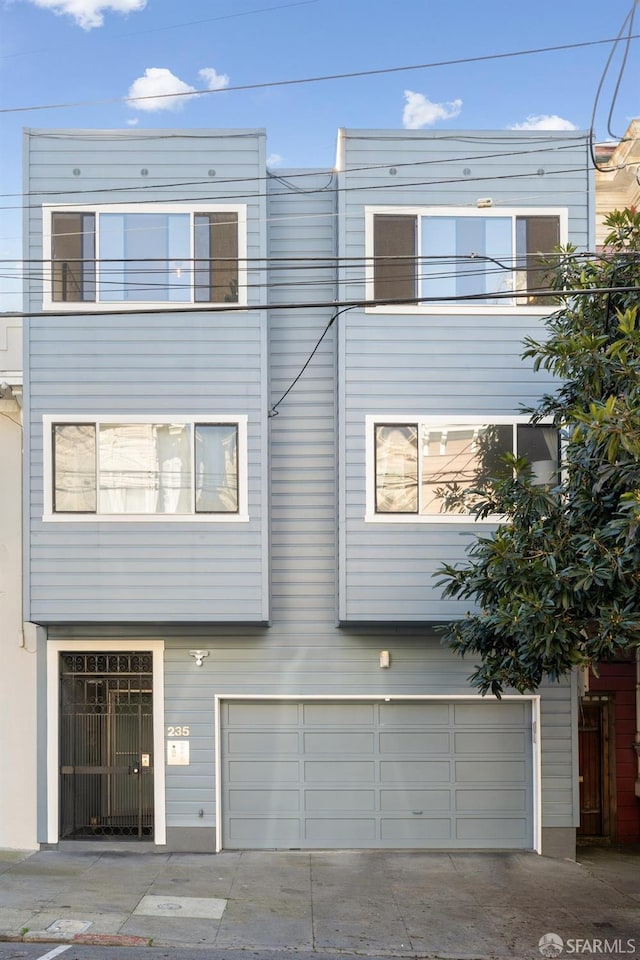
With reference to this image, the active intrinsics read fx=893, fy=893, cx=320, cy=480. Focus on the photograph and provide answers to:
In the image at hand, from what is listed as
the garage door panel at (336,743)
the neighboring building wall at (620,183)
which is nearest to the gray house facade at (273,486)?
the garage door panel at (336,743)

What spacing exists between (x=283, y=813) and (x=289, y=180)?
908 centimetres

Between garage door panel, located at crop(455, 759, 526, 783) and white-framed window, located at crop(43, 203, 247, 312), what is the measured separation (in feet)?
24.0

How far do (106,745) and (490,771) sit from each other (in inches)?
216

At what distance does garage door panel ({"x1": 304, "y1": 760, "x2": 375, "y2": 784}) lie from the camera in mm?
12633

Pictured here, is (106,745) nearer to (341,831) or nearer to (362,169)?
(341,831)

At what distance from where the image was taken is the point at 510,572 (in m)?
9.48

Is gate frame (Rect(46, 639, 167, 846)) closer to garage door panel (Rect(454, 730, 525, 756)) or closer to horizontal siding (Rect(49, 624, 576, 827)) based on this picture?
horizontal siding (Rect(49, 624, 576, 827))

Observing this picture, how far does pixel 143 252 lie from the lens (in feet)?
41.1

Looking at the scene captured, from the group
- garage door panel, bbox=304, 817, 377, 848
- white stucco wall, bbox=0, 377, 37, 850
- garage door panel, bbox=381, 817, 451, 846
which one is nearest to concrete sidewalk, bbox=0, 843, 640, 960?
garage door panel, bbox=304, 817, 377, 848

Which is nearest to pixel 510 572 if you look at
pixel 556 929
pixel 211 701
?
pixel 556 929

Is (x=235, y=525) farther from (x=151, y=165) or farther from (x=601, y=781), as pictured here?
(x=601, y=781)

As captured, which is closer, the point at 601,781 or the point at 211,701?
the point at 211,701

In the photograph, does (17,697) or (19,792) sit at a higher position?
(17,697)

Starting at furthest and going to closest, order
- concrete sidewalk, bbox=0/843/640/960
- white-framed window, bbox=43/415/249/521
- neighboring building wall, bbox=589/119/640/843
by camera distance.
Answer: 1. neighboring building wall, bbox=589/119/640/843
2. white-framed window, bbox=43/415/249/521
3. concrete sidewalk, bbox=0/843/640/960
